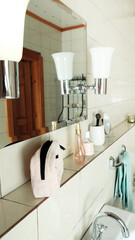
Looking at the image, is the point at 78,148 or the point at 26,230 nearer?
the point at 26,230

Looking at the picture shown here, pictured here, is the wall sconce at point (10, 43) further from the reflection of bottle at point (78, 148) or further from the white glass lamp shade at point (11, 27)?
the reflection of bottle at point (78, 148)

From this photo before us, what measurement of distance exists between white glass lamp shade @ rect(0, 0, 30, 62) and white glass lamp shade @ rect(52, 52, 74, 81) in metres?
0.42

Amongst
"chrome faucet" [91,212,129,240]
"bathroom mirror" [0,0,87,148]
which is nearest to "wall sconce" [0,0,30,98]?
"bathroom mirror" [0,0,87,148]

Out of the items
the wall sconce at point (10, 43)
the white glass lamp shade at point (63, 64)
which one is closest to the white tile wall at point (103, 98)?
the white glass lamp shade at point (63, 64)

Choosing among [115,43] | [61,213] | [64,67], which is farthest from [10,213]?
[115,43]

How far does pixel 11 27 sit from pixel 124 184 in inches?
50.3

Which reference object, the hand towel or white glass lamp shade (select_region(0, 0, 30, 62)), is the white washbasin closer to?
the hand towel

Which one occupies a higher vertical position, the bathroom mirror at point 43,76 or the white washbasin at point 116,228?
the bathroom mirror at point 43,76

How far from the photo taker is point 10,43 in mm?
440

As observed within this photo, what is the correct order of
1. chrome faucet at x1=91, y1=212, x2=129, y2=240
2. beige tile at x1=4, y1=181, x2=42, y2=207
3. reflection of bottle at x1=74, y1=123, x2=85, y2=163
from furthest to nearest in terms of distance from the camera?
1. reflection of bottle at x1=74, y1=123, x2=85, y2=163
2. chrome faucet at x1=91, y1=212, x2=129, y2=240
3. beige tile at x1=4, y1=181, x2=42, y2=207

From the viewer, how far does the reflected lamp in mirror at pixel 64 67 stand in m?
0.89

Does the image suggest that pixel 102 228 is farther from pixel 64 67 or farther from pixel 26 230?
pixel 64 67

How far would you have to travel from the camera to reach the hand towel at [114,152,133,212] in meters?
1.39

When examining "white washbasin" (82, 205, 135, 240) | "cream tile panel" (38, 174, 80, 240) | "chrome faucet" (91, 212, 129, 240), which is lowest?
"white washbasin" (82, 205, 135, 240)
